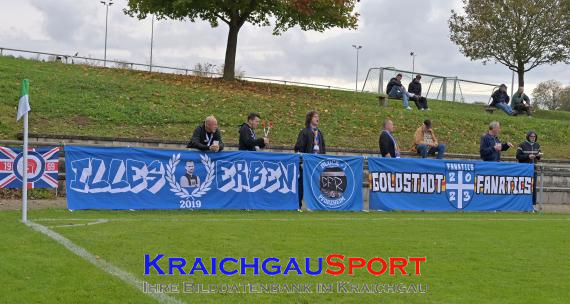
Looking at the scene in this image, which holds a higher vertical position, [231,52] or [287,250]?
[231,52]

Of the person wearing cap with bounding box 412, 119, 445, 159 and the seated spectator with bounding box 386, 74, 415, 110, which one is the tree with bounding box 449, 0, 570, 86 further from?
the person wearing cap with bounding box 412, 119, 445, 159

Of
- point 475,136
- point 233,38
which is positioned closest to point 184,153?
point 475,136

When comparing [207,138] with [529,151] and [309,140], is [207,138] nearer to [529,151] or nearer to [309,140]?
[309,140]

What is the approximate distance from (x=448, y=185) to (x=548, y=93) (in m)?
91.1

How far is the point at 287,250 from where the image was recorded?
8.88 meters

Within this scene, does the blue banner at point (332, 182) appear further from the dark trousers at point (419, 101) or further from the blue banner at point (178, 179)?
the dark trousers at point (419, 101)

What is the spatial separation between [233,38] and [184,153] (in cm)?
1932

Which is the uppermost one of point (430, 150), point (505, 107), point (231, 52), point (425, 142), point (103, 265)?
point (231, 52)

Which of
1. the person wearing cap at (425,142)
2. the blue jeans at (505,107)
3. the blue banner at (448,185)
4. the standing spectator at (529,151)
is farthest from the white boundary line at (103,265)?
the blue jeans at (505,107)

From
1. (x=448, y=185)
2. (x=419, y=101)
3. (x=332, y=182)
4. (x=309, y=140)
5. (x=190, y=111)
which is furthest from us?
(x=419, y=101)

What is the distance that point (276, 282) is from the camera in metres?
6.97

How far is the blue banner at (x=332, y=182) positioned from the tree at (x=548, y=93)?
8807cm

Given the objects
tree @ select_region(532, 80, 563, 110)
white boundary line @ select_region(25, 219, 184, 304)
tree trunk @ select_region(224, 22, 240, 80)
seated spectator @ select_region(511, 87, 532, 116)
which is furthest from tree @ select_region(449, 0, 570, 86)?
tree @ select_region(532, 80, 563, 110)

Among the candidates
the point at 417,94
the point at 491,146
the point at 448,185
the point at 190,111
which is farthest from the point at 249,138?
the point at 417,94
